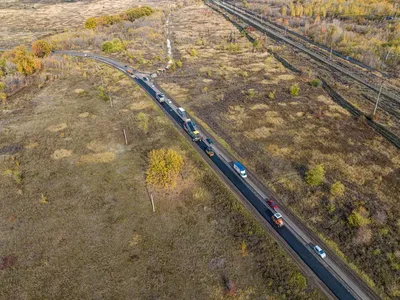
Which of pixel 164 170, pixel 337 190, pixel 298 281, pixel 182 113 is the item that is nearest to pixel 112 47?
pixel 182 113

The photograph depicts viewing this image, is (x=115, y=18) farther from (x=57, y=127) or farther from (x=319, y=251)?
(x=319, y=251)

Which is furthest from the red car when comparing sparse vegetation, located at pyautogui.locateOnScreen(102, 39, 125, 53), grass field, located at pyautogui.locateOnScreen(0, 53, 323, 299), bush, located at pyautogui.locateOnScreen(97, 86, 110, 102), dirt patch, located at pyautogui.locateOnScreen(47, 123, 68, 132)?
sparse vegetation, located at pyautogui.locateOnScreen(102, 39, 125, 53)

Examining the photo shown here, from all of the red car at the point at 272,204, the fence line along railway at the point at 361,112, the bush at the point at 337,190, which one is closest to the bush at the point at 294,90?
the fence line along railway at the point at 361,112

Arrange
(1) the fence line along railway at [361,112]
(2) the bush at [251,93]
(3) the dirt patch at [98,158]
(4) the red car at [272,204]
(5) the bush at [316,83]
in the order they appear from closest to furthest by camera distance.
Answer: (4) the red car at [272,204], (3) the dirt patch at [98,158], (1) the fence line along railway at [361,112], (2) the bush at [251,93], (5) the bush at [316,83]

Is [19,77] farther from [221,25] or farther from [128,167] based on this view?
[221,25]

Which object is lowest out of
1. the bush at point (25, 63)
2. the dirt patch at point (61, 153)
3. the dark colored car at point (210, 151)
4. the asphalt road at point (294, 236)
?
the asphalt road at point (294, 236)

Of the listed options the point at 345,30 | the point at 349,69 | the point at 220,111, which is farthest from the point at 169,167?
the point at 345,30

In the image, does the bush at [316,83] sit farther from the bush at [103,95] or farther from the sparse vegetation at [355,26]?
the bush at [103,95]
